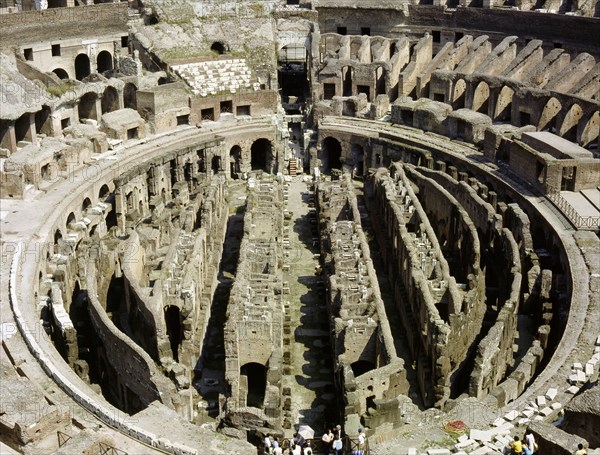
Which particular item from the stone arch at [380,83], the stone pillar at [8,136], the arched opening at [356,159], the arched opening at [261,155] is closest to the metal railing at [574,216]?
the arched opening at [356,159]

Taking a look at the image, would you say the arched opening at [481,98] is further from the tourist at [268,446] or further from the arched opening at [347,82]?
the tourist at [268,446]

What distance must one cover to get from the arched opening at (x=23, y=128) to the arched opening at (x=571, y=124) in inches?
1125

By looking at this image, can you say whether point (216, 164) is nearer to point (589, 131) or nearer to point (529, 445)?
point (589, 131)

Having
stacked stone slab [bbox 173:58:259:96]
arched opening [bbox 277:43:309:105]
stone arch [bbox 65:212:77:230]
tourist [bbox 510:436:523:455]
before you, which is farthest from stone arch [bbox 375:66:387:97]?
tourist [bbox 510:436:523:455]

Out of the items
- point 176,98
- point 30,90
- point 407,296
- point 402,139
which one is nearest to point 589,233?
point 407,296

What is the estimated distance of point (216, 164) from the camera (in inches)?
2046

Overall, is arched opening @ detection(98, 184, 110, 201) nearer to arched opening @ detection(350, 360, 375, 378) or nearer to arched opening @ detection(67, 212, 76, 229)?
arched opening @ detection(67, 212, 76, 229)

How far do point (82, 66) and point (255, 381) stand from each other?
121 feet

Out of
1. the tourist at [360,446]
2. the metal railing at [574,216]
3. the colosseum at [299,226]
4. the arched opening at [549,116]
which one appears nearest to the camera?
the tourist at [360,446]

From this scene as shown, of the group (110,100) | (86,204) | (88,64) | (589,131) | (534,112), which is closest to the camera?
(86,204)

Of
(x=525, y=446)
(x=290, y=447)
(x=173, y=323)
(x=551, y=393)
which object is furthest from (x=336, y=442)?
(x=173, y=323)

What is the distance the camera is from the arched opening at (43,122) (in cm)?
4800

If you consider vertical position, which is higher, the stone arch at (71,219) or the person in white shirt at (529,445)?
the person in white shirt at (529,445)

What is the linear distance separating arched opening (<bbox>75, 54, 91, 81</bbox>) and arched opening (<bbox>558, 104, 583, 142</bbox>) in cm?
3170
